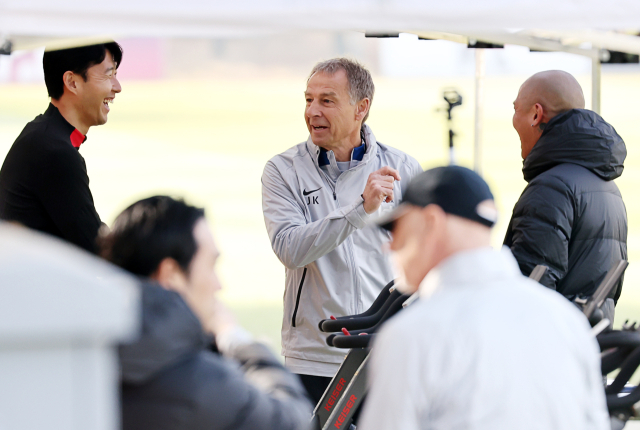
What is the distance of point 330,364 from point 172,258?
1.58 metres

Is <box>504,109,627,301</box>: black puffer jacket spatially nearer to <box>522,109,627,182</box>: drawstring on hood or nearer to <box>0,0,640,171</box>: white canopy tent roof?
<box>522,109,627,182</box>: drawstring on hood

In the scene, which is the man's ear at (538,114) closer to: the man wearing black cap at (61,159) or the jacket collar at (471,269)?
the man wearing black cap at (61,159)

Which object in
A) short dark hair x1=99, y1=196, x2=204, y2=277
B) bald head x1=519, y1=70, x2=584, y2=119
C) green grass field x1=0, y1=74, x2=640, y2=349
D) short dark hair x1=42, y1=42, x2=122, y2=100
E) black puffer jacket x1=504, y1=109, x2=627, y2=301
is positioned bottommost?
green grass field x1=0, y1=74, x2=640, y2=349

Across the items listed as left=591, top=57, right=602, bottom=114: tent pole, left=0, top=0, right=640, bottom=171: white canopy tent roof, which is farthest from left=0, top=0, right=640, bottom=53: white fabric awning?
left=591, top=57, right=602, bottom=114: tent pole

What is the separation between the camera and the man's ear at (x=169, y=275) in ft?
4.24

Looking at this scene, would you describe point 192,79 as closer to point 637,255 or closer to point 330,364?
point 637,255

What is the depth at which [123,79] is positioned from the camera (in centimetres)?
3725

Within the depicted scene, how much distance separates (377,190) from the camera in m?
2.59

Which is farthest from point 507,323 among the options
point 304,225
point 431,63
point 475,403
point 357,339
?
point 431,63

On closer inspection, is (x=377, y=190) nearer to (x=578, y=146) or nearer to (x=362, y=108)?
(x=362, y=108)

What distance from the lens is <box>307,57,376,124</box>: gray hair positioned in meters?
2.96

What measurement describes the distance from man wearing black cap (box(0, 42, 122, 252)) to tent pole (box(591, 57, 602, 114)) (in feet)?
9.67

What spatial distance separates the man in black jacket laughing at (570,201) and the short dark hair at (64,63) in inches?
62.3

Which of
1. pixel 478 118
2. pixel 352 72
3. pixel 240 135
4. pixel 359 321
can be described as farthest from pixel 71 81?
pixel 240 135
